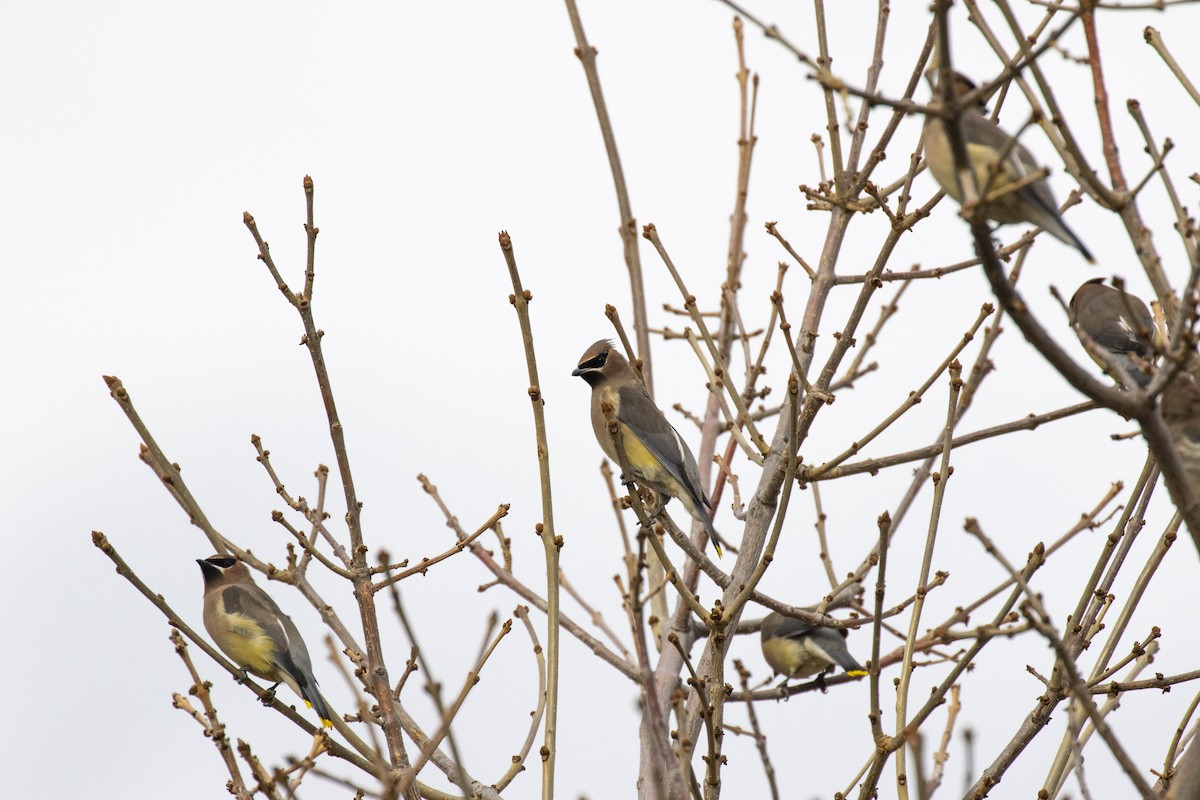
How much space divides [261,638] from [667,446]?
2503mm

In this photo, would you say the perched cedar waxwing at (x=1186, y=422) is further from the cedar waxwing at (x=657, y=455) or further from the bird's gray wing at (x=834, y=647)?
the bird's gray wing at (x=834, y=647)

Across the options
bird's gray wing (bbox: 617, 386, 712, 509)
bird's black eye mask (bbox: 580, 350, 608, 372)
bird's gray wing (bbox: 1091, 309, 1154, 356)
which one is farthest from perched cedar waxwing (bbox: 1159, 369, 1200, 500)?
bird's black eye mask (bbox: 580, 350, 608, 372)

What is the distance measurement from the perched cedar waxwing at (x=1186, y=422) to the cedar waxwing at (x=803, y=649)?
147 inches

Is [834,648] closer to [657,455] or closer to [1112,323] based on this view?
[657,455]

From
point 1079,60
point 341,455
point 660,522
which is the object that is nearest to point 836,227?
point 660,522

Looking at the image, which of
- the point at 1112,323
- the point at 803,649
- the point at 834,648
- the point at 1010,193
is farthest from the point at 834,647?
the point at 1010,193

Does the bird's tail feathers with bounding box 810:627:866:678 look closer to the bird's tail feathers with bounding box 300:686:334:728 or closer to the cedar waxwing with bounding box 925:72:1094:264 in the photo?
the bird's tail feathers with bounding box 300:686:334:728

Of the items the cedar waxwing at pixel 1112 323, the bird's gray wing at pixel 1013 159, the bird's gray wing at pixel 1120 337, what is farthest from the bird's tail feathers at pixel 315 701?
the bird's gray wing at pixel 1013 159

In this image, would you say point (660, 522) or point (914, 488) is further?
point (914, 488)

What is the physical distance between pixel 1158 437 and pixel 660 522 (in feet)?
8.13

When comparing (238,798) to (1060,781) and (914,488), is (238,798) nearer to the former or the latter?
(1060,781)

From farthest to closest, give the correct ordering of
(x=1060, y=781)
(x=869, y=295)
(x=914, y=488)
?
(x=914, y=488) → (x=869, y=295) → (x=1060, y=781)

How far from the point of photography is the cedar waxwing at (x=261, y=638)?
24.7ft

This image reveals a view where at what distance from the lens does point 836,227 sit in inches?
241
